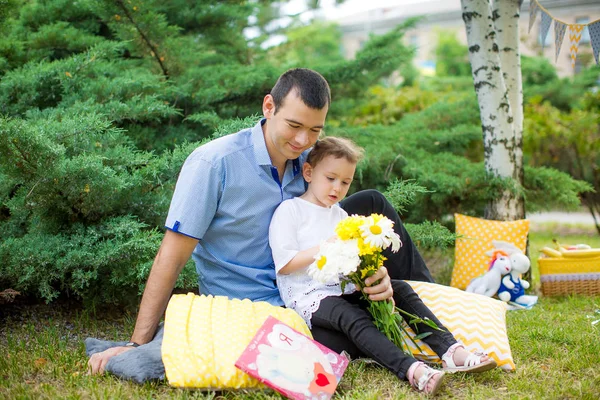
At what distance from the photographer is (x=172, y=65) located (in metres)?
4.62

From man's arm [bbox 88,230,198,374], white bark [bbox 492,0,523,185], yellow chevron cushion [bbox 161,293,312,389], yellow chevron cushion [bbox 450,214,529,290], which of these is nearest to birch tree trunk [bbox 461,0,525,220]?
white bark [bbox 492,0,523,185]

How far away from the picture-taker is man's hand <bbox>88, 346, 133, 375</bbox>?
2.52 meters

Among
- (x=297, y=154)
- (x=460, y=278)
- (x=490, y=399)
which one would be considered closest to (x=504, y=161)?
(x=460, y=278)

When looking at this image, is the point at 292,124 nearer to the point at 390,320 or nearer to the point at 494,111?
the point at 390,320

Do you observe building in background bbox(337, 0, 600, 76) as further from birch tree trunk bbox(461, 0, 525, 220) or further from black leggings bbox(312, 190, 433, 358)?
black leggings bbox(312, 190, 433, 358)

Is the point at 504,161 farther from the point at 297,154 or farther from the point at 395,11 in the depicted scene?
the point at 395,11

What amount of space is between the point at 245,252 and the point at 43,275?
1093 millimetres

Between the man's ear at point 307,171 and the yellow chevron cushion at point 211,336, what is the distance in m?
0.68

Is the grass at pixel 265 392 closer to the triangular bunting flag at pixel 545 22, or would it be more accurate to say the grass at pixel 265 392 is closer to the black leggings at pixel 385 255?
the black leggings at pixel 385 255

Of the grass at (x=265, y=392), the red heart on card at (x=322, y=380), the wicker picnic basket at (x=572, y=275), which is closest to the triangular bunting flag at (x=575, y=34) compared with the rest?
the wicker picnic basket at (x=572, y=275)

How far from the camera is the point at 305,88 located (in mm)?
2705

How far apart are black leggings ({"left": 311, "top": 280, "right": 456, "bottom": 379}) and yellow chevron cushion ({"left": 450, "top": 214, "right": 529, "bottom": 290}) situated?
167 cm

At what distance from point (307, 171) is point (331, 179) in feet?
0.60

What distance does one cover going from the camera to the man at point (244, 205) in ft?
8.66
